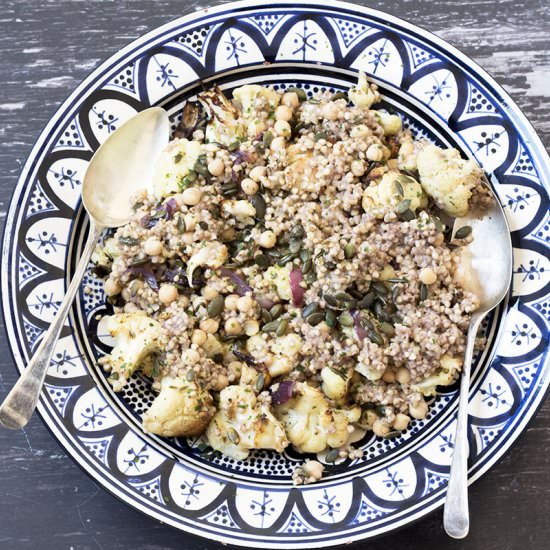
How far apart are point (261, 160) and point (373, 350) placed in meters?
0.86

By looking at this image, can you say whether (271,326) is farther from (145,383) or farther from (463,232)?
(463,232)

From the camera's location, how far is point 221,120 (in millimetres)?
2760

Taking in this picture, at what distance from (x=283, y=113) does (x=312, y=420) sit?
121cm

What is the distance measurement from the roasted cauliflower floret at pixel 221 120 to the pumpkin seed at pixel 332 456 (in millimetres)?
1284

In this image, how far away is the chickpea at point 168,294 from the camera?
264cm

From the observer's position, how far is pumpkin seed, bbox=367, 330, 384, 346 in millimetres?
2523

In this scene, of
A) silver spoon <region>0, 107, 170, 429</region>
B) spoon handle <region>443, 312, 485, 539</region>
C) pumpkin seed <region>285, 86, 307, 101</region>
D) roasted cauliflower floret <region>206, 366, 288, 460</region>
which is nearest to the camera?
spoon handle <region>443, 312, 485, 539</region>

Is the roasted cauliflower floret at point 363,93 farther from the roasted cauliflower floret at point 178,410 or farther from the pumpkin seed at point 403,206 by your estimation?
the roasted cauliflower floret at point 178,410

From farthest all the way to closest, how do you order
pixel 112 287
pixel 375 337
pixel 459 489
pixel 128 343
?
pixel 112 287
pixel 128 343
pixel 375 337
pixel 459 489

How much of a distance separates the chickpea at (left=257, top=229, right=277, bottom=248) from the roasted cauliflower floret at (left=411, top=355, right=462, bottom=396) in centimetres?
77

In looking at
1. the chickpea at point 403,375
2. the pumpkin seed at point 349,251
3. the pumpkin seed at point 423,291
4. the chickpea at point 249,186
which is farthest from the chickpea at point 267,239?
the chickpea at point 403,375

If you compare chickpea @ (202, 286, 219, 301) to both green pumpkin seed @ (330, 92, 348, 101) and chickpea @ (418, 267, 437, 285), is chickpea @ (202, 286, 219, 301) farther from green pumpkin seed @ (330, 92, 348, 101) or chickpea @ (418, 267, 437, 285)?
green pumpkin seed @ (330, 92, 348, 101)

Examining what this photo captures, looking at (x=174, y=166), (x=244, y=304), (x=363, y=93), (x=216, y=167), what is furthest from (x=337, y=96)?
(x=244, y=304)

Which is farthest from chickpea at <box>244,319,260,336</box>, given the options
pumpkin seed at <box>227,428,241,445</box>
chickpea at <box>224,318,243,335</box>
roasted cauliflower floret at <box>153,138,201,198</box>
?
roasted cauliflower floret at <box>153,138,201,198</box>
